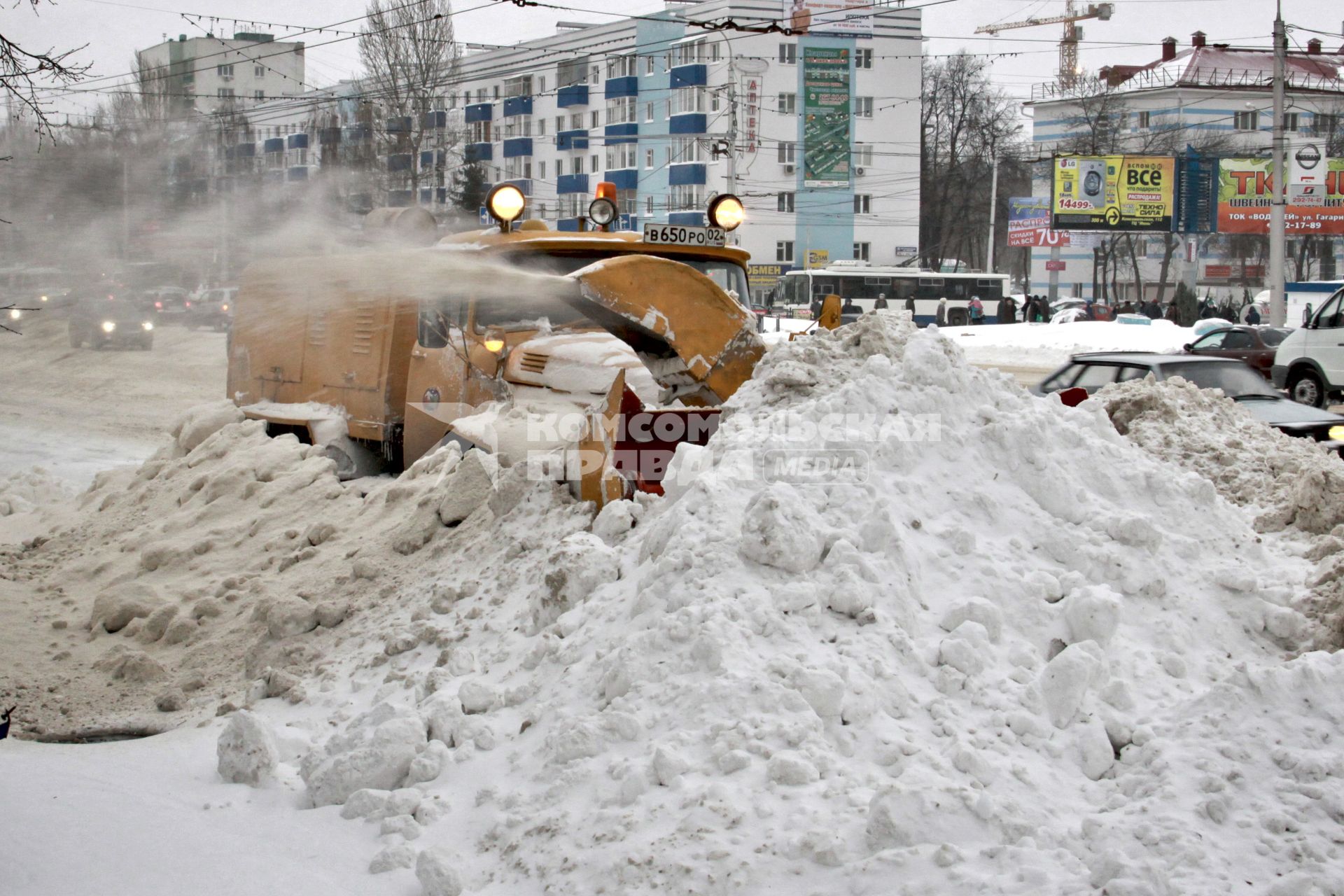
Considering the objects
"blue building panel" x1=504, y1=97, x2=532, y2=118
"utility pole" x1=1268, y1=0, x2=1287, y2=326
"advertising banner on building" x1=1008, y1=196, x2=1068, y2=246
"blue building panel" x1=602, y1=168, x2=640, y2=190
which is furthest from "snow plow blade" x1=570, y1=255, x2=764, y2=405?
"blue building panel" x1=504, y1=97, x2=532, y2=118

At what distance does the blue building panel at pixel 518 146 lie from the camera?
64.4 m

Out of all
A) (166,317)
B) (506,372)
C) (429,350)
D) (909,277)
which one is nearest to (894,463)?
(506,372)

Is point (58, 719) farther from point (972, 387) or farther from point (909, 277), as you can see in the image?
point (909, 277)

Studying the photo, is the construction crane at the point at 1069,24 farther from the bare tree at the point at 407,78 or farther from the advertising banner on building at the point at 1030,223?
the bare tree at the point at 407,78

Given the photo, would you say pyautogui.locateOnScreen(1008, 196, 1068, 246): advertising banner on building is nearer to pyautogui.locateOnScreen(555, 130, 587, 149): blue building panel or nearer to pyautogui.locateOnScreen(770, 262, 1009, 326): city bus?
pyautogui.locateOnScreen(770, 262, 1009, 326): city bus

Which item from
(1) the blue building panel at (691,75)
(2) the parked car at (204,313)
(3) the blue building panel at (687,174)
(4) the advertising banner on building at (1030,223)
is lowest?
(2) the parked car at (204,313)

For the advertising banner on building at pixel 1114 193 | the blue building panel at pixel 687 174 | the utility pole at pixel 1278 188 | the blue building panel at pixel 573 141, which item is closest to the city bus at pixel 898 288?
the advertising banner on building at pixel 1114 193

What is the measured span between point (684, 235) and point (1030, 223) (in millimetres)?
49886

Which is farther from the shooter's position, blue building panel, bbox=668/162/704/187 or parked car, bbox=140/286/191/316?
blue building panel, bbox=668/162/704/187

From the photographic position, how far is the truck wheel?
733 inches

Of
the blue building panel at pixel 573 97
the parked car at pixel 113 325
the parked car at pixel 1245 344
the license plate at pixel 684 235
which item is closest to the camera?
the license plate at pixel 684 235

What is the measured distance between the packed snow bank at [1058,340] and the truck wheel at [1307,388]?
779 centimetres

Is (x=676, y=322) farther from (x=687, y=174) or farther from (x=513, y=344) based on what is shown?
(x=687, y=174)

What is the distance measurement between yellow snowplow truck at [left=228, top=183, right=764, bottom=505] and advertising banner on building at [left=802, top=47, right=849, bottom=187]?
156 ft
